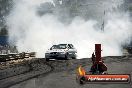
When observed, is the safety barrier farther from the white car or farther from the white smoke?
the white smoke

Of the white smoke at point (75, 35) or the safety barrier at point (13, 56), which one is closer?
the safety barrier at point (13, 56)

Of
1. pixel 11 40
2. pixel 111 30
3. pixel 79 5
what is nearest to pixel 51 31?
pixel 111 30

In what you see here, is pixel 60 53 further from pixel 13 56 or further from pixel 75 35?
pixel 75 35

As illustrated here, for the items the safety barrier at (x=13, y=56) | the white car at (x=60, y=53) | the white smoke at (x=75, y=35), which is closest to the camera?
the safety barrier at (x=13, y=56)

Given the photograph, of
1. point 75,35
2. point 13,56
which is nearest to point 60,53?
point 13,56

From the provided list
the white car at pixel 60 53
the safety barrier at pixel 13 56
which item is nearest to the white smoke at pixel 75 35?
the safety barrier at pixel 13 56

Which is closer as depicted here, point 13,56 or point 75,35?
point 13,56

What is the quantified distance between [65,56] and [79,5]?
350 feet

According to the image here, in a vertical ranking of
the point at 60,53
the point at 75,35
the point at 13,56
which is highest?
the point at 75,35

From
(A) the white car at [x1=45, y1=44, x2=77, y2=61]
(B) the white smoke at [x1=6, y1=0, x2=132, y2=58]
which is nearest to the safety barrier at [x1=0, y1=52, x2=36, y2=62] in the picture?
(A) the white car at [x1=45, y1=44, x2=77, y2=61]

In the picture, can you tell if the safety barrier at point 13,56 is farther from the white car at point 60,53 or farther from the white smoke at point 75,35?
the white smoke at point 75,35

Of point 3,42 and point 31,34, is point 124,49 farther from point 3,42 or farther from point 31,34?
point 3,42

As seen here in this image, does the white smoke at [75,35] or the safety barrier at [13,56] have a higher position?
the white smoke at [75,35]

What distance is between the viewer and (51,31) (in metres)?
50.4
